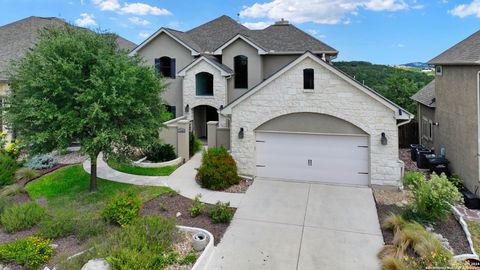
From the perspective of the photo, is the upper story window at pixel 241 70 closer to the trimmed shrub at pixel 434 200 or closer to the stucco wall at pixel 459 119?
the stucco wall at pixel 459 119

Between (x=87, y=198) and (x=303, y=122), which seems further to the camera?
(x=303, y=122)

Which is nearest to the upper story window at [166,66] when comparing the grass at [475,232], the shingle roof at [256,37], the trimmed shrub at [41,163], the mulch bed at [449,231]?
the shingle roof at [256,37]

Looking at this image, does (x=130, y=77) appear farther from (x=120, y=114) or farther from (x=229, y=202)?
(x=229, y=202)

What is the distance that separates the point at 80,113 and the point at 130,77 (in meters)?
2.14

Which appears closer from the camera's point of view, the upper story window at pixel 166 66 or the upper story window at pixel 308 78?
the upper story window at pixel 308 78

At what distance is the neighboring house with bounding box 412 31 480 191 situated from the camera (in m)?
13.2

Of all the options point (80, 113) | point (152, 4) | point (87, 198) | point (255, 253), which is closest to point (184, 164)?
point (87, 198)

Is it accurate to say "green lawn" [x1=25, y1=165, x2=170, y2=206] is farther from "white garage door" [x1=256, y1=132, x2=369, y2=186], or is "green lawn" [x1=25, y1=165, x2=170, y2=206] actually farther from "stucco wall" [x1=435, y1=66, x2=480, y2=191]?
"stucco wall" [x1=435, y1=66, x2=480, y2=191]

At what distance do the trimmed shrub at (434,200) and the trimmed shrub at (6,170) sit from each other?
15.9 metres

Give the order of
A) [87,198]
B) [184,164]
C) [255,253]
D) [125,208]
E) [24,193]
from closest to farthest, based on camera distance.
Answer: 1. [255,253]
2. [125,208]
3. [87,198]
4. [24,193]
5. [184,164]

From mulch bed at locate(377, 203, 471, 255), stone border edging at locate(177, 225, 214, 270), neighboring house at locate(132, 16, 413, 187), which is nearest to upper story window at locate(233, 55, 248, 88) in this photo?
neighboring house at locate(132, 16, 413, 187)

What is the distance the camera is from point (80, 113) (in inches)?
468

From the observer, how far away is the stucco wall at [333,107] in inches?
524

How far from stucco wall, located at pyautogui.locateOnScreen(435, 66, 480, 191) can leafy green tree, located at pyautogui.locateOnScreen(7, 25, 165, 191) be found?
41.5ft
